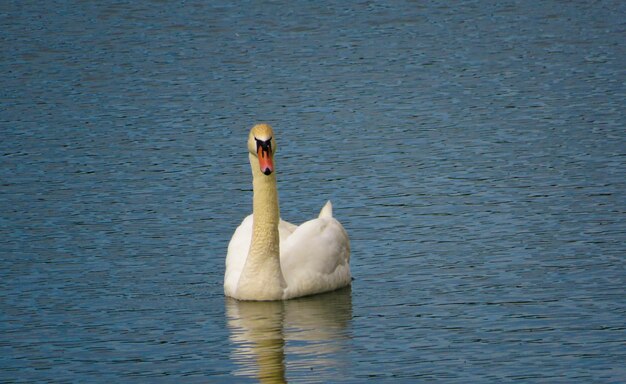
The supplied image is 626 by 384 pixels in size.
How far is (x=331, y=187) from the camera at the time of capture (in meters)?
21.9

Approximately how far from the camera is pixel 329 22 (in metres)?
37.1

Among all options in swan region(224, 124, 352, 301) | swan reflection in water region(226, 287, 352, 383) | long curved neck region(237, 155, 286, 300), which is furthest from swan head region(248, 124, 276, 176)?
swan reflection in water region(226, 287, 352, 383)

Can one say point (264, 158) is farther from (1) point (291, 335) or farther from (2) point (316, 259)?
(1) point (291, 335)

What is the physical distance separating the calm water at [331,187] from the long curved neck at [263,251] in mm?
240

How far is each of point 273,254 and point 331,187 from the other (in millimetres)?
4882

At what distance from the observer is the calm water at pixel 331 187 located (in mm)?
14836

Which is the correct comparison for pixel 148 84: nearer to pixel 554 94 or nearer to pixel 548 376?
pixel 554 94

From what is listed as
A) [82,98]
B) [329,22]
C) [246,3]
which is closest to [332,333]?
[82,98]

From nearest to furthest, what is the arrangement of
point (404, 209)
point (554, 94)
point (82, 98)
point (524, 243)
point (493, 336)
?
1. point (493, 336)
2. point (524, 243)
3. point (404, 209)
4. point (554, 94)
5. point (82, 98)

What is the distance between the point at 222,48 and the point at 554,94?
28.8 feet

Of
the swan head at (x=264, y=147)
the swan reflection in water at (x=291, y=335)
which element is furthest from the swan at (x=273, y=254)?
the swan reflection in water at (x=291, y=335)

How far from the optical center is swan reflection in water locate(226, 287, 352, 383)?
14.1 meters

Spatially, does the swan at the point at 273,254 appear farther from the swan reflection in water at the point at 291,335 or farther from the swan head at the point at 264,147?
the swan reflection in water at the point at 291,335

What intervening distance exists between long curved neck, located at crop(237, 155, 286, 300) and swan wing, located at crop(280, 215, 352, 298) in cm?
20
